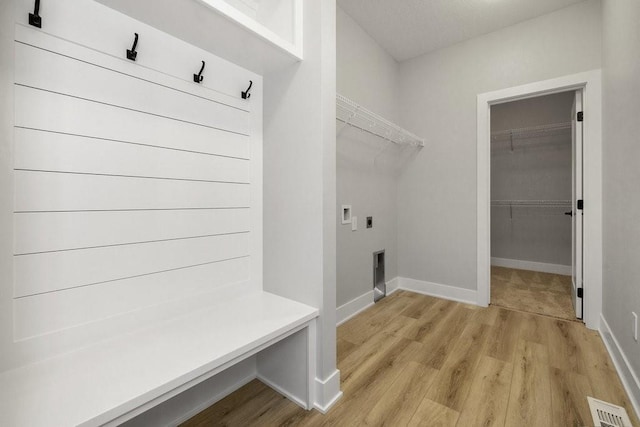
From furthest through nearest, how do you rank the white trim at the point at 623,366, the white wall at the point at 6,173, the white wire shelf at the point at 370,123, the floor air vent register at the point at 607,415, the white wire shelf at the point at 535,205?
1. the white wire shelf at the point at 535,205
2. the white wire shelf at the point at 370,123
3. the white trim at the point at 623,366
4. the floor air vent register at the point at 607,415
5. the white wall at the point at 6,173

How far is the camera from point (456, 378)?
1681 mm

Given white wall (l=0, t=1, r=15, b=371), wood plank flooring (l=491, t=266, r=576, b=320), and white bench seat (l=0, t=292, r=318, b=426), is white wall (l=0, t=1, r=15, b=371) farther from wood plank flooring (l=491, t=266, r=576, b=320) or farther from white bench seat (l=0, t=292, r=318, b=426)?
wood plank flooring (l=491, t=266, r=576, b=320)

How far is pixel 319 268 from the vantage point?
1440 mm

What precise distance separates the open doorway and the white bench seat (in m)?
3.46

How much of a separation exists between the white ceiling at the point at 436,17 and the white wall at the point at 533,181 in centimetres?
210

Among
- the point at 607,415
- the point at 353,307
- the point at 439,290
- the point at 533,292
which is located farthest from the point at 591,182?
the point at 353,307

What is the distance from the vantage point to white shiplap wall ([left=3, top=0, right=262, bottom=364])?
96cm

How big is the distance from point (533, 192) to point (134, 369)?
16.8 ft

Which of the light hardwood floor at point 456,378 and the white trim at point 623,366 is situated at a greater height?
the white trim at point 623,366

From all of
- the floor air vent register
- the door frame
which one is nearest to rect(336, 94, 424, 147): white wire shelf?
the door frame

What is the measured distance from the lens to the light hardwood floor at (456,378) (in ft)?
4.58

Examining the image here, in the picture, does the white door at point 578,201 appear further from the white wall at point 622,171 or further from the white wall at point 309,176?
the white wall at point 309,176

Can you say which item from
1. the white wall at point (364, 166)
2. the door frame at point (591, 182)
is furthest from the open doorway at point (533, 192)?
the white wall at point (364, 166)

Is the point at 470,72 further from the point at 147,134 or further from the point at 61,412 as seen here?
the point at 61,412
